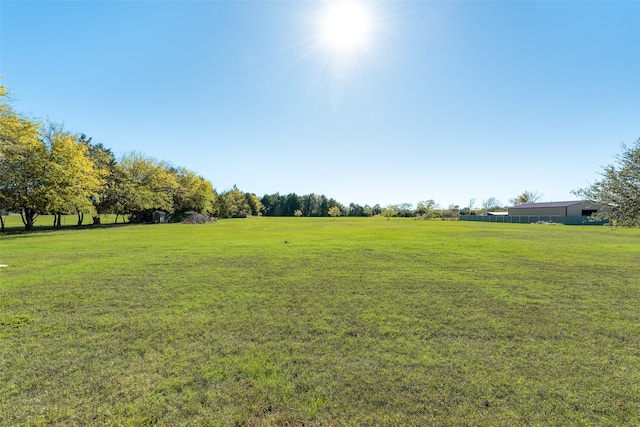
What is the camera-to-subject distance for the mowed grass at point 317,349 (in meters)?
2.98

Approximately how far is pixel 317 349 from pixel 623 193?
49.4 ft

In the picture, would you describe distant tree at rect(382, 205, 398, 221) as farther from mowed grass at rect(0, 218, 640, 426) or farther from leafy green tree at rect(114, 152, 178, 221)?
mowed grass at rect(0, 218, 640, 426)

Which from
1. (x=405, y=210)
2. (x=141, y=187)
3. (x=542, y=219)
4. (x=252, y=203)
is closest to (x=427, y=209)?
(x=405, y=210)

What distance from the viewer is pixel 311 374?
11.8 ft

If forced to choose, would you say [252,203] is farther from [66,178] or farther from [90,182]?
[66,178]

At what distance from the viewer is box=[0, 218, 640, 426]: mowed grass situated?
2984mm

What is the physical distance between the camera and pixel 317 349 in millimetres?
4258

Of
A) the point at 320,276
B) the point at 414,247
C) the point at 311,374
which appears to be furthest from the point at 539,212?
the point at 311,374

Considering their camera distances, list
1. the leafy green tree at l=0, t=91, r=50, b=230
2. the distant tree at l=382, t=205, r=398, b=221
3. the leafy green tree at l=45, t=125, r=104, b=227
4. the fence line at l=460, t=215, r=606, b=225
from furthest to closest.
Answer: the distant tree at l=382, t=205, r=398, b=221
the fence line at l=460, t=215, r=606, b=225
the leafy green tree at l=45, t=125, r=104, b=227
the leafy green tree at l=0, t=91, r=50, b=230

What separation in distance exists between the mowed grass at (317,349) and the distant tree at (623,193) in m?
4.58

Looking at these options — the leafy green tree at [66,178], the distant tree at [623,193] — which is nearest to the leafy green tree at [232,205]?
the leafy green tree at [66,178]

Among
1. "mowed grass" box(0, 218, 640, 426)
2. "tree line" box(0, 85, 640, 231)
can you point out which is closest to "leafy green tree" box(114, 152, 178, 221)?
"tree line" box(0, 85, 640, 231)

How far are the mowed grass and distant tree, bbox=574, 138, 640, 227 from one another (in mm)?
4577

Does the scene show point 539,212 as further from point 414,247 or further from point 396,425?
point 396,425
